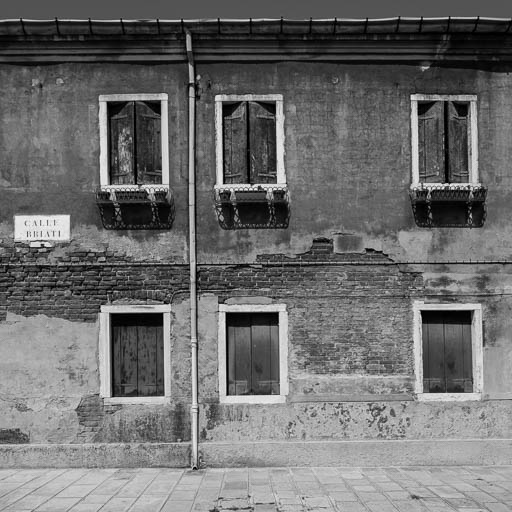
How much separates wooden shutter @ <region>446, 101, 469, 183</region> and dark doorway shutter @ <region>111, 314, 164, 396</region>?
515 centimetres

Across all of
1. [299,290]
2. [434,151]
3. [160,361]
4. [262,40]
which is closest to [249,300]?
[299,290]

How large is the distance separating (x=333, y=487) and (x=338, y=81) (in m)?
6.00

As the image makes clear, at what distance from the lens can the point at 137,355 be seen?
899cm

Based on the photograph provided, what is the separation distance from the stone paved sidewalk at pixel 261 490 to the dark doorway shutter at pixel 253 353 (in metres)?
1.23

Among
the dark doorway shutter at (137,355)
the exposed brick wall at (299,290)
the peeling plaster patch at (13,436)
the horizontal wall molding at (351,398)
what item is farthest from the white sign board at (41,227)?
the horizontal wall molding at (351,398)

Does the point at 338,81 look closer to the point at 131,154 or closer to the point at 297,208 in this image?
the point at 297,208

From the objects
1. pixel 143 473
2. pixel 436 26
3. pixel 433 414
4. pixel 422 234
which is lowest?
pixel 143 473

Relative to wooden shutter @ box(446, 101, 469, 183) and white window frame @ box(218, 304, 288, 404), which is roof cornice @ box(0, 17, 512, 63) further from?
white window frame @ box(218, 304, 288, 404)

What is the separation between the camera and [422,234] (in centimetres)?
901

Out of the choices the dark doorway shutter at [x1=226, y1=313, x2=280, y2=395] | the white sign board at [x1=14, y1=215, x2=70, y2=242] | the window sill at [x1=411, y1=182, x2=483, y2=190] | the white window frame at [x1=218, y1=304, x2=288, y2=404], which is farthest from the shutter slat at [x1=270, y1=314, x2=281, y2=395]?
the white sign board at [x1=14, y1=215, x2=70, y2=242]

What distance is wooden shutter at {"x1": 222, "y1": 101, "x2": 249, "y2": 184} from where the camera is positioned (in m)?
9.02

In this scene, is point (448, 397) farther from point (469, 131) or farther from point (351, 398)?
point (469, 131)

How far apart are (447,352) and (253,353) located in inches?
119

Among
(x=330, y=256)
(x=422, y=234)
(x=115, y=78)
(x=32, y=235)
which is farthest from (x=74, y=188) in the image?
(x=422, y=234)
